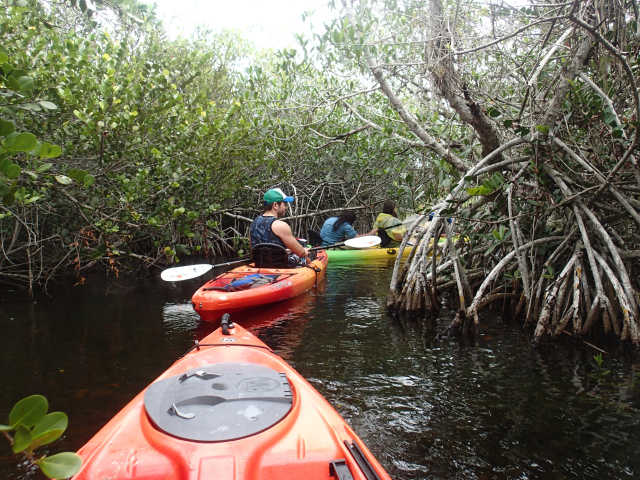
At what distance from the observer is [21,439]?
0.80m

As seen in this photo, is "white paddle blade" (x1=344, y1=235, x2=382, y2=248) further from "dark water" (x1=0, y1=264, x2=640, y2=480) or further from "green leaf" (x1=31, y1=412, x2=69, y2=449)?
"green leaf" (x1=31, y1=412, x2=69, y2=449)

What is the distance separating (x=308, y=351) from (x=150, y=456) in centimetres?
274

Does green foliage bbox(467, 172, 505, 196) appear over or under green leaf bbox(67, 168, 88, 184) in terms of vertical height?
under

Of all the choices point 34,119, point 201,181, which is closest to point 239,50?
point 201,181

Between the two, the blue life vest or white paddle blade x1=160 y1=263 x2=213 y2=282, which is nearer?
white paddle blade x1=160 y1=263 x2=213 y2=282

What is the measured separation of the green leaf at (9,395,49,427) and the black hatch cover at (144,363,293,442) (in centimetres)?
102

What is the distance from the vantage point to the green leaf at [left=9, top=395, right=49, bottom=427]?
31.4 inches

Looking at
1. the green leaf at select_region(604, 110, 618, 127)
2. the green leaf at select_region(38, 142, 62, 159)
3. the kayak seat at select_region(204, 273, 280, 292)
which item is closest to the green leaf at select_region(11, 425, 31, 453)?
the green leaf at select_region(38, 142, 62, 159)

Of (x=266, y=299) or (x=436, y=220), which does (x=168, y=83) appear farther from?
(x=436, y=220)

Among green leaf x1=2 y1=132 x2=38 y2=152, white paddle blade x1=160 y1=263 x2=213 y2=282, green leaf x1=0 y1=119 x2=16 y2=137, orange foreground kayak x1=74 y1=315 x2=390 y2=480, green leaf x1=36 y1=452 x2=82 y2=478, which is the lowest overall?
orange foreground kayak x1=74 y1=315 x2=390 y2=480

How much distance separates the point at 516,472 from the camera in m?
2.47

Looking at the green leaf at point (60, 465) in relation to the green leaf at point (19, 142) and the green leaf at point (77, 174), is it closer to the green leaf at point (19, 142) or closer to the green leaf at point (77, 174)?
the green leaf at point (19, 142)

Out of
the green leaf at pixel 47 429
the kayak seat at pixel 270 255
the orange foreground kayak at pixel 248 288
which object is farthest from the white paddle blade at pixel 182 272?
the green leaf at pixel 47 429

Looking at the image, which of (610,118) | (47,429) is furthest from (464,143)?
(47,429)
